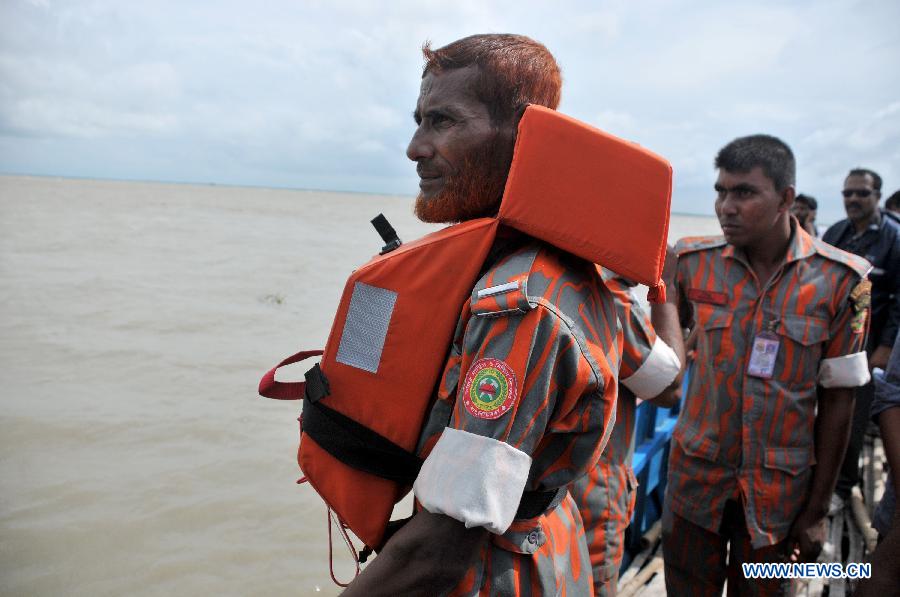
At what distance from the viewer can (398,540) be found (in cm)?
116

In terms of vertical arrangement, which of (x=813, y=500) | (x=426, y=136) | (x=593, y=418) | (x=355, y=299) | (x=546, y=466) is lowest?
(x=813, y=500)

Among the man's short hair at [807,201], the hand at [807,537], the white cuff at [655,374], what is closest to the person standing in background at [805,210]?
the man's short hair at [807,201]

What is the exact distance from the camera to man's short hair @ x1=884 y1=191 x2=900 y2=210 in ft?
24.8

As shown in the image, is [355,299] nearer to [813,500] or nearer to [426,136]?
[426,136]

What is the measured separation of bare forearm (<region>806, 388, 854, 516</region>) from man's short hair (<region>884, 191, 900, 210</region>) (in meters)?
6.07

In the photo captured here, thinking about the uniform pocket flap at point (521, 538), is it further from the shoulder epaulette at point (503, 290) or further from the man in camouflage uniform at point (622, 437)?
the man in camouflage uniform at point (622, 437)

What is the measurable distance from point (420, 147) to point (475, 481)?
0.77 metres

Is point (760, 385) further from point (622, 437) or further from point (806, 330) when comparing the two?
point (622, 437)

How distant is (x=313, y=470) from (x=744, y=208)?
8.41ft

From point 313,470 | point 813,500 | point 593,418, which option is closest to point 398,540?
point 313,470

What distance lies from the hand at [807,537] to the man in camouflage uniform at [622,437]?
104 cm

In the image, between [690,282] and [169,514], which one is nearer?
[690,282]

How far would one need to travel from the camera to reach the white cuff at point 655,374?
2.15 m

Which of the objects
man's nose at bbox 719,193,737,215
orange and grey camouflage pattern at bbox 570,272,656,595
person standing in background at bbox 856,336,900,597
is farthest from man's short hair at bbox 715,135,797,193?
orange and grey camouflage pattern at bbox 570,272,656,595
